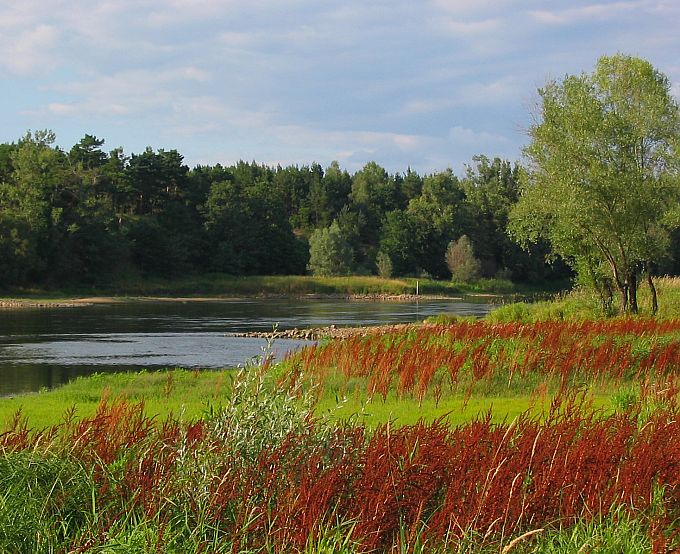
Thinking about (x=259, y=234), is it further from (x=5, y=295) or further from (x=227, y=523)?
(x=227, y=523)

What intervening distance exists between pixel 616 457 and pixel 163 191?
10636cm

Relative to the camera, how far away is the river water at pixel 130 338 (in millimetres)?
28609

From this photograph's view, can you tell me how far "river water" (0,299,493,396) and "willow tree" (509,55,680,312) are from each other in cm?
1327

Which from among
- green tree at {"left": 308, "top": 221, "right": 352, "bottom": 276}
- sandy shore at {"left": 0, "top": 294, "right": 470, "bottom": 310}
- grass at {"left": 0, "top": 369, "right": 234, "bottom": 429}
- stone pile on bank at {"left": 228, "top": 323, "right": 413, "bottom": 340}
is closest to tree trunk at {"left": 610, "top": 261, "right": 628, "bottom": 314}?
stone pile on bank at {"left": 228, "top": 323, "right": 413, "bottom": 340}

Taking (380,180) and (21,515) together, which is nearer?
(21,515)

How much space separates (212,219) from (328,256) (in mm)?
16606

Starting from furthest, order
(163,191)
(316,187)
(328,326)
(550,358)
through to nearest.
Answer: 1. (316,187)
2. (163,191)
3. (328,326)
4. (550,358)

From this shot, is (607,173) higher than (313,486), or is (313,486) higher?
(607,173)

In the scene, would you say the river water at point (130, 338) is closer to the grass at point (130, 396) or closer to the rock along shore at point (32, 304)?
the grass at point (130, 396)

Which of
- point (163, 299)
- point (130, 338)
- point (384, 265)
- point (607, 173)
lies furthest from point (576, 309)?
point (384, 265)

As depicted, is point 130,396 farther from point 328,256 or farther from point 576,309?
point 328,256

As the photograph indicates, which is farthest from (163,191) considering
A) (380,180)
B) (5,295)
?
(380,180)

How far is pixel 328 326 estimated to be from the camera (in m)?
48.0

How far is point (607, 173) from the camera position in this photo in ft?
115
